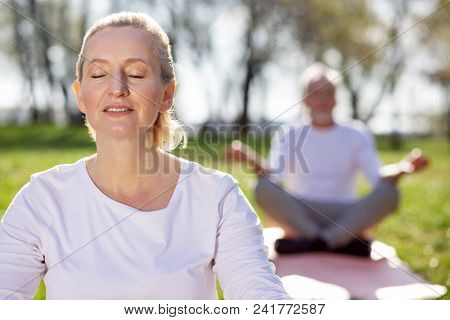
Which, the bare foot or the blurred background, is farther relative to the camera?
the blurred background

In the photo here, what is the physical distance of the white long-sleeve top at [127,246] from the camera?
6.02 feet

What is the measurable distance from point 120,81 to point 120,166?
290 mm

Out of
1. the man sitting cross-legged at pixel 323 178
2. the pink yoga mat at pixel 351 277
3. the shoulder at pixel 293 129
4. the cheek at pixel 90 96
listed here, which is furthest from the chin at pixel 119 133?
the shoulder at pixel 293 129

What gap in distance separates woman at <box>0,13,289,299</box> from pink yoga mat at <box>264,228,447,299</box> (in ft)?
5.04

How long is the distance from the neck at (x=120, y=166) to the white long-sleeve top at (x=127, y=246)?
0.07 meters

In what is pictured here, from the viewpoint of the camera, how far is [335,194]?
4.85 metres

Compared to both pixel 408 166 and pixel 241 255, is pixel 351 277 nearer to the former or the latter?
pixel 408 166

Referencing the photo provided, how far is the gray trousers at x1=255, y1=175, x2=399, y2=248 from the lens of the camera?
438 cm

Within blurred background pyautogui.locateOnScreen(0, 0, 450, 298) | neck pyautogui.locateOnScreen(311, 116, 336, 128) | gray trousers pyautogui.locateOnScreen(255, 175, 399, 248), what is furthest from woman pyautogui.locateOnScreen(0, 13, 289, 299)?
blurred background pyautogui.locateOnScreen(0, 0, 450, 298)

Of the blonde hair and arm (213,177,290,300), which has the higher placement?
the blonde hair

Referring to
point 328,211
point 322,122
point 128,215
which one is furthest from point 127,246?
point 322,122

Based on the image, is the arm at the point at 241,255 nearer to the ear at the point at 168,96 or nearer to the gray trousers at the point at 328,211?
the ear at the point at 168,96

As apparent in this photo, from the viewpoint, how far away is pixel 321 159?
192 inches

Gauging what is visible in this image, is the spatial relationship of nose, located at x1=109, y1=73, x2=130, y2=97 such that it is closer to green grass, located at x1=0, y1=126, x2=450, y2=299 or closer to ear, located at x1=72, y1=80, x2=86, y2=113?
ear, located at x1=72, y1=80, x2=86, y2=113
